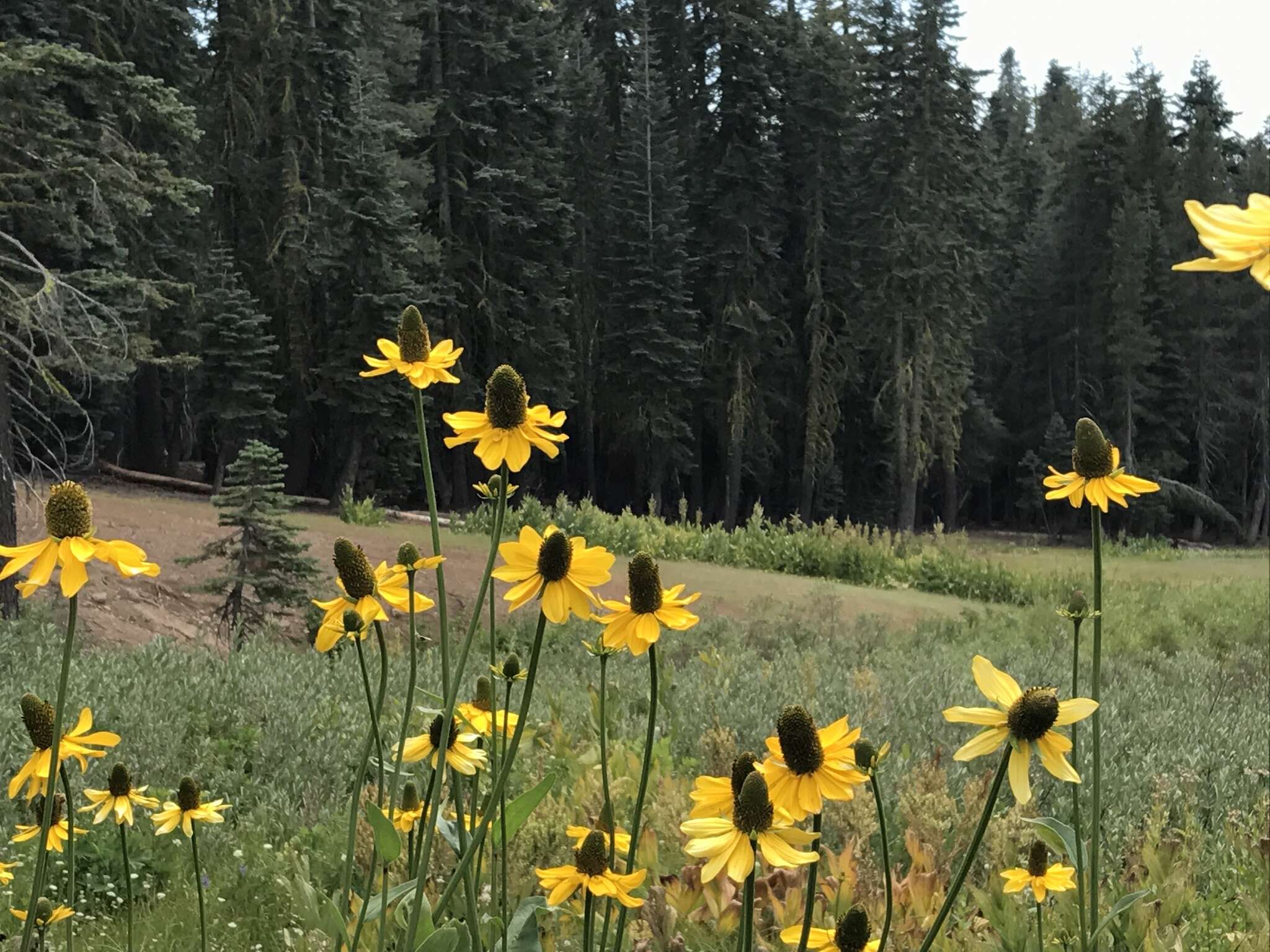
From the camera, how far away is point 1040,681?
13.6 feet

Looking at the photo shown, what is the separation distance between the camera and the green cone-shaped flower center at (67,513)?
91 cm

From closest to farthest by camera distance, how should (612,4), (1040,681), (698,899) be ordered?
(698,899) → (1040,681) → (612,4)

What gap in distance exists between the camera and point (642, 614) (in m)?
1.00

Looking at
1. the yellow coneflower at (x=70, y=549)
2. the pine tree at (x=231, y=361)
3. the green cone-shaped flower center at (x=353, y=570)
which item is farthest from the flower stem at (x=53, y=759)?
the pine tree at (x=231, y=361)

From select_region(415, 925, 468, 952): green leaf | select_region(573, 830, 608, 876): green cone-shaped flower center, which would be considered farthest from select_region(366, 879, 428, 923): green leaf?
select_region(573, 830, 608, 876): green cone-shaped flower center

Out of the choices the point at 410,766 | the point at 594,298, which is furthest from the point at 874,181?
the point at 410,766

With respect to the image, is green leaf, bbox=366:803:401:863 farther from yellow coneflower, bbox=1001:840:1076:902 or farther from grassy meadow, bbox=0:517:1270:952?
yellow coneflower, bbox=1001:840:1076:902

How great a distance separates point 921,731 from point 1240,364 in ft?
93.5

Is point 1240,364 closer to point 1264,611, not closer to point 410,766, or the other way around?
point 1264,611

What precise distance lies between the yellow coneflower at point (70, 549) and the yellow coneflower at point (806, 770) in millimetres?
588

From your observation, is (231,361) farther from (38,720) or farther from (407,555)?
(407,555)

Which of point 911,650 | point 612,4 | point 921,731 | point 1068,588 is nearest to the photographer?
point 921,731

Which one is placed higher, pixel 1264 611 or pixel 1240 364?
pixel 1240 364

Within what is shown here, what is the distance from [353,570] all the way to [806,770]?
0.51 meters
